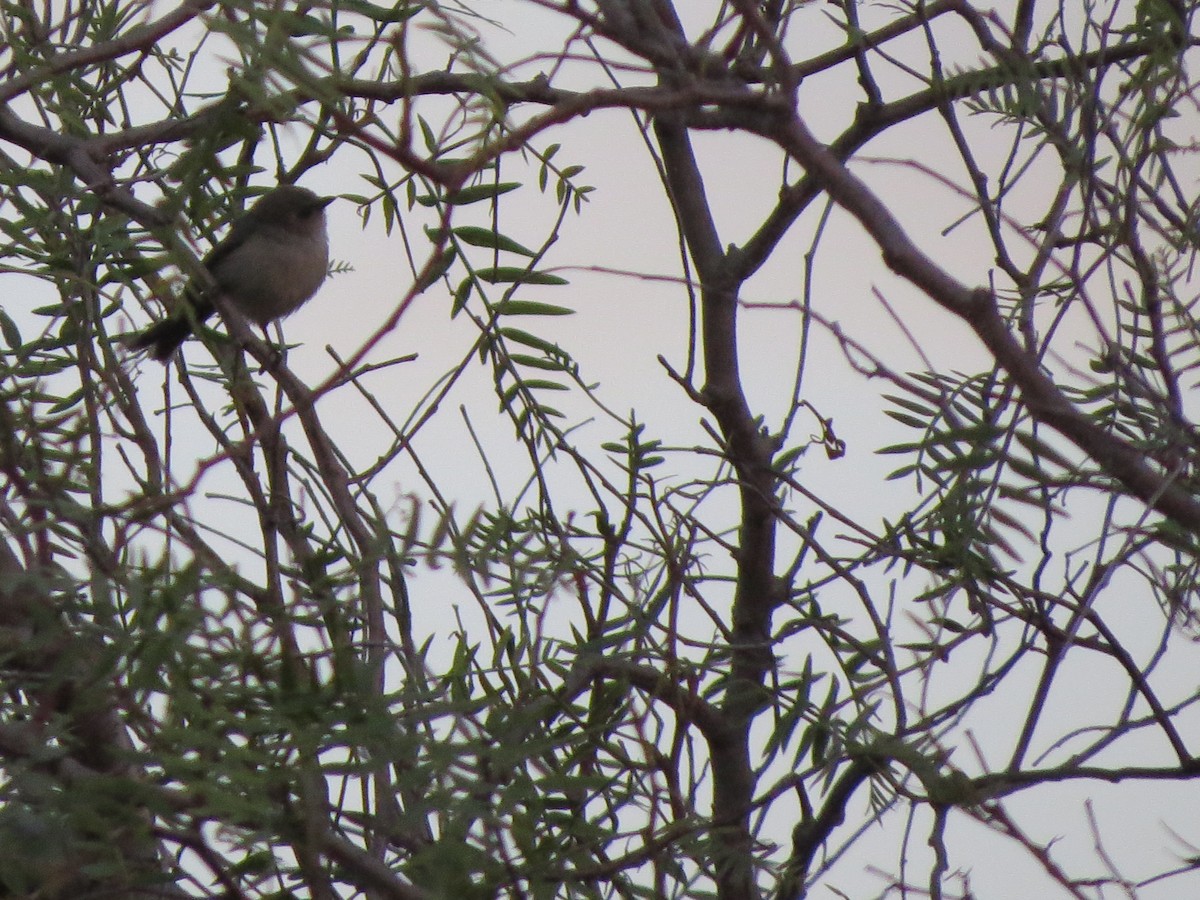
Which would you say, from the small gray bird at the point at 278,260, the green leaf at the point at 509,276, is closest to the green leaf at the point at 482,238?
the green leaf at the point at 509,276

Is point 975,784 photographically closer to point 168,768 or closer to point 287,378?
point 168,768

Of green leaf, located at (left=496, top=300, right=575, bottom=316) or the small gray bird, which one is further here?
the small gray bird

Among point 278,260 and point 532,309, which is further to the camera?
point 278,260

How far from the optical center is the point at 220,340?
2.08 meters

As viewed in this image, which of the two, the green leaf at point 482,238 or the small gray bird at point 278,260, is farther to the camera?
the small gray bird at point 278,260

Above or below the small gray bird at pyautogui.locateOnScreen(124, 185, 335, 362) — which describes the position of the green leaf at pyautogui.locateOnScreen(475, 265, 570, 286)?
below

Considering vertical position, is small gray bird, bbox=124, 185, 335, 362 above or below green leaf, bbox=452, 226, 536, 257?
above

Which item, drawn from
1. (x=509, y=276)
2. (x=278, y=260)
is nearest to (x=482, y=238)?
(x=509, y=276)

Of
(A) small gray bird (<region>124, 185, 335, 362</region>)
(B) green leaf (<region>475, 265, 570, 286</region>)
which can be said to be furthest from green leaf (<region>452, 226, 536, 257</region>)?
(A) small gray bird (<region>124, 185, 335, 362</region>)

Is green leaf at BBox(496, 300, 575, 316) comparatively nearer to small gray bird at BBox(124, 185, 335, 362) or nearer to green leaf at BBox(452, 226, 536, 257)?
green leaf at BBox(452, 226, 536, 257)

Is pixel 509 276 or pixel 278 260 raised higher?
pixel 278 260

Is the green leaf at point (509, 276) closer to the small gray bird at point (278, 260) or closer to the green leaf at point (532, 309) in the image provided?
the green leaf at point (532, 309)

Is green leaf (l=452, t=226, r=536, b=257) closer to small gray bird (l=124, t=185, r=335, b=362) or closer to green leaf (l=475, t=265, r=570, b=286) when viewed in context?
green leaf (l=475, t=265, r=570, b=286)

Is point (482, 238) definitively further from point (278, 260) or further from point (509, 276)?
point (278, 260)
